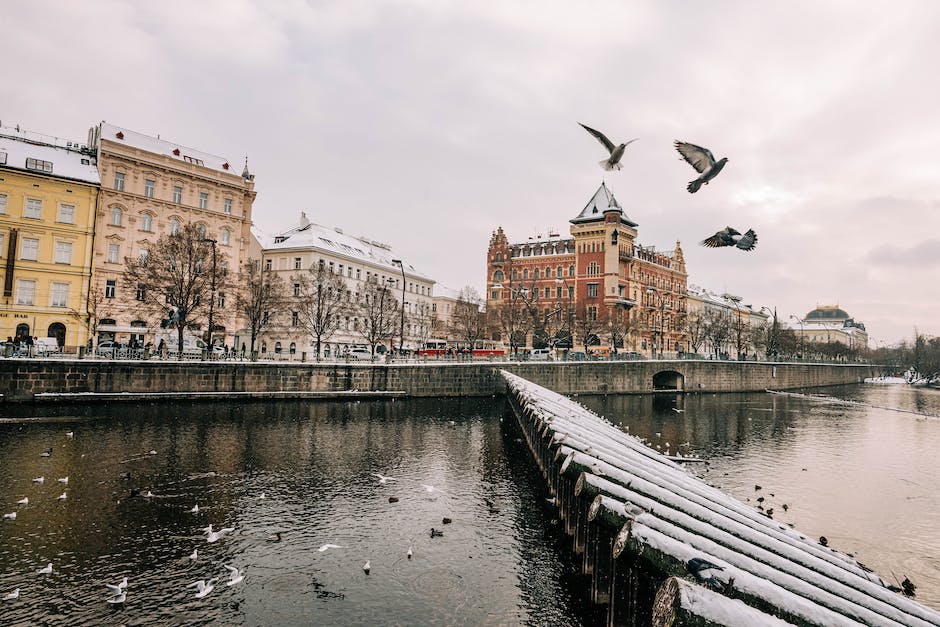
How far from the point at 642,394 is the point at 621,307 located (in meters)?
28.7

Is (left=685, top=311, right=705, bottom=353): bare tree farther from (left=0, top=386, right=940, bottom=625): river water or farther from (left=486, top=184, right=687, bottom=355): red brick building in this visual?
(left=0, top=386, right=940, bottom=625): river water

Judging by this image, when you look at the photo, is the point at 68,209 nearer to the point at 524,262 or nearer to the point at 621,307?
the point at 524,262

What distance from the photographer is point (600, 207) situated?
96188 mm

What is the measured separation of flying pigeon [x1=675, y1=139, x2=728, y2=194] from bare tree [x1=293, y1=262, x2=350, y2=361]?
54.1 meters

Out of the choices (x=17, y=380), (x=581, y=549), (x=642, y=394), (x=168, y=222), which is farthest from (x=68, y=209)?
(x=642, y=394)

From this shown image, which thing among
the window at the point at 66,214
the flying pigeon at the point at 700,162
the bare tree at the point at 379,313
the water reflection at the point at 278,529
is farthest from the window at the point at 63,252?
the flying pigeon at the point at 700,162

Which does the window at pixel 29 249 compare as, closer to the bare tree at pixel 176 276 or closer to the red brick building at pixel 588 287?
the bare tree at pixel 176 276

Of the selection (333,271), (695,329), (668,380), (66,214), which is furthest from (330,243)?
(695,329)

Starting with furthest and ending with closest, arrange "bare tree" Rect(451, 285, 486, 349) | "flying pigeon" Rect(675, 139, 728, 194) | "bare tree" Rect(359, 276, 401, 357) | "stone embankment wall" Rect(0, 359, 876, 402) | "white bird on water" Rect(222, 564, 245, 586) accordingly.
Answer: "bare tree" Rect(451, 285, 486, 349) → "bare tree" Rect(359, 276, 401, 357) → "stone embankment wall" Rect(0, 359, 876, 402) → "flying pigeon" Rect(675, 139, 728, 194) → "white bird on water" Rect(222, 564, 245, 586)

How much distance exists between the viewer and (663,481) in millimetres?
11297

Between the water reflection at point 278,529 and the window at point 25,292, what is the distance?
31221 mm

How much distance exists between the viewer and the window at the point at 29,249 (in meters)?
51.6

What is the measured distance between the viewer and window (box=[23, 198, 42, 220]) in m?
51.9

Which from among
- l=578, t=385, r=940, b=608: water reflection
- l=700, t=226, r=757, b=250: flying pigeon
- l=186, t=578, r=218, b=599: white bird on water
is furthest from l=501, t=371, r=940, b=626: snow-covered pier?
l=186, t=578, r=218, b=599: white bird on water
